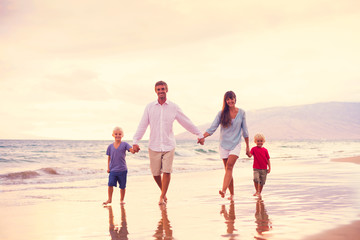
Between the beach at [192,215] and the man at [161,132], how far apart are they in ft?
2.19

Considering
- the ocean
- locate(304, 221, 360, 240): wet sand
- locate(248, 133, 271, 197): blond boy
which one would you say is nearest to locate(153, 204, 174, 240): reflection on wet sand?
locate(304, 221, 360, 240): wet sand

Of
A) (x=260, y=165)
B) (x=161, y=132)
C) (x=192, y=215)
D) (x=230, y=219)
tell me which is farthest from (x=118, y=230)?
(x=260, y=165)

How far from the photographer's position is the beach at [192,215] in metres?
4.71

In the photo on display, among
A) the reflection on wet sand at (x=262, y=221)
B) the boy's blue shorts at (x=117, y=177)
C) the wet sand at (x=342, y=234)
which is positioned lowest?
the reflection on wet sand at (x=262, y=221)

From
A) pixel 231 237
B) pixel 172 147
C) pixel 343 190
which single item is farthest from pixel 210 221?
pixel 343 190

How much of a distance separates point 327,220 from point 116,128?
4.16 m

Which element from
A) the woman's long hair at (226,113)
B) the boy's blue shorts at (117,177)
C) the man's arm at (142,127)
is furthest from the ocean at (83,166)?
the woman's long hair at (226,113)

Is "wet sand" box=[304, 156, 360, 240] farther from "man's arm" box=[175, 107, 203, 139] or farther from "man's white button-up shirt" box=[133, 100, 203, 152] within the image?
"man's arm" box=[175, 107, 203, 139]

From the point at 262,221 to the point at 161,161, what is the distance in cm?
245

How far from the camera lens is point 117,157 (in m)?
7.55

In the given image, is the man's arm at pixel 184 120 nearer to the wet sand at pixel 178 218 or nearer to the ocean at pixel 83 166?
the wet sand at pixel 178 218

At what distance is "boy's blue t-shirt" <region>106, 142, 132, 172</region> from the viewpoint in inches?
296

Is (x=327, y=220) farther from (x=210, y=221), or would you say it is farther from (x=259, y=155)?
(x=259, y=155)

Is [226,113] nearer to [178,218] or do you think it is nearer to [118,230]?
[178,218]
